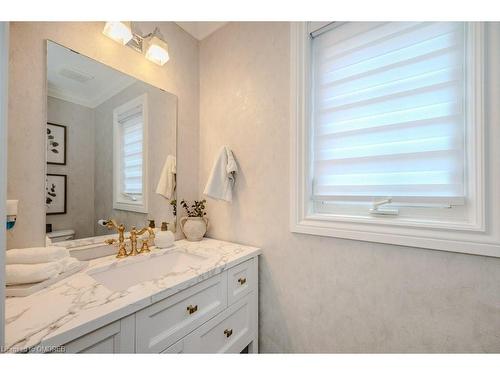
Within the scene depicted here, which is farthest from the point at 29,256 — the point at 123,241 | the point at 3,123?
the point at 3,123

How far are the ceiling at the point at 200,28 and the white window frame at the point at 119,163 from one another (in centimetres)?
67

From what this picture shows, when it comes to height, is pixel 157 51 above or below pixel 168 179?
above

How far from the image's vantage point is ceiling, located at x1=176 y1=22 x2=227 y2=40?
149 centimetres

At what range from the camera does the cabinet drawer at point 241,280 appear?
105 cm

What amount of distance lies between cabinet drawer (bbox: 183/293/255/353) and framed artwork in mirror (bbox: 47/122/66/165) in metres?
0.96

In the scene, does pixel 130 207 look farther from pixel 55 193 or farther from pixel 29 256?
pixel 29 256

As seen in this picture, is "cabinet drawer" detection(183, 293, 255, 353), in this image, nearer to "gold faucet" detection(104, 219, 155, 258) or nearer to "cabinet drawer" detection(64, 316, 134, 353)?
"cabinet drawer" detection(64, 316, 134, 353)

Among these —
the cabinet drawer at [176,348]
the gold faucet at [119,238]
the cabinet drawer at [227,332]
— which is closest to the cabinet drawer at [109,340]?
the cabinet drawer at [176,348]

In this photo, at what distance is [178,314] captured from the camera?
2.67 ft

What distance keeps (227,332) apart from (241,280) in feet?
0.80

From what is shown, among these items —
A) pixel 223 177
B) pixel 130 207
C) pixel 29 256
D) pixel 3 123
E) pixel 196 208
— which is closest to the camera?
pixel 3 123

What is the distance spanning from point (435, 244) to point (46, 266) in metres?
1.45

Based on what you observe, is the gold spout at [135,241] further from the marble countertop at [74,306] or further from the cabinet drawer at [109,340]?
the cabinet drawer at [109,340]
